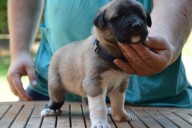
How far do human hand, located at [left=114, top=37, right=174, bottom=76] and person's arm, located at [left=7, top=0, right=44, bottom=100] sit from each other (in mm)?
907

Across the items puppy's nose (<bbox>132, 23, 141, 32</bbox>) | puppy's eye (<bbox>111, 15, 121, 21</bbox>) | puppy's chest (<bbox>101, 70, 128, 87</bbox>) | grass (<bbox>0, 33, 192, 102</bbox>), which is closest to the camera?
puppy's nose (<bbox>132, 23, 141, 32</bbox>)

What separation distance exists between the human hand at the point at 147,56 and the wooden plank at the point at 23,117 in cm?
57

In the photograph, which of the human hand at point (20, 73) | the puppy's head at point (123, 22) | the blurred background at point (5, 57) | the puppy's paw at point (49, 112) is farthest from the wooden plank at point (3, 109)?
the blurred background at point (5, 57)

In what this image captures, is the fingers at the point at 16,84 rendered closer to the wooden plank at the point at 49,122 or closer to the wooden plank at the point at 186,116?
the wooden plank at the point at 49,122

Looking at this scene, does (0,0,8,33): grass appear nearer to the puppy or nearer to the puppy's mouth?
the puppy

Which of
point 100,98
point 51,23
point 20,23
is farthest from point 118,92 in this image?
point 20,23

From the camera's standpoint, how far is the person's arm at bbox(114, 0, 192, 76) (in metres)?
1.93

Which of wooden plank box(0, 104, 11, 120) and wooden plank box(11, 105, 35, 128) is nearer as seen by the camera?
wooden plank box(11, 105, 35, 128)

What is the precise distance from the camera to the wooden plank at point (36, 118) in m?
2.16

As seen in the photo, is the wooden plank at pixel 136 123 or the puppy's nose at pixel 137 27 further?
the wooden plank at pixel 136 123

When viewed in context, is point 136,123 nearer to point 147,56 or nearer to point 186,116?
point 186,116

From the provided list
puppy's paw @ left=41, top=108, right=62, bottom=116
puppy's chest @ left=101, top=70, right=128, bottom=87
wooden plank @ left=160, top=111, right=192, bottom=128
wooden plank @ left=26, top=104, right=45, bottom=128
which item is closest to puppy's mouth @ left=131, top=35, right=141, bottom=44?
puppy's chest @ left=101, top=70, right=128, bottom=87

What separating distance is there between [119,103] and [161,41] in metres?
0.49

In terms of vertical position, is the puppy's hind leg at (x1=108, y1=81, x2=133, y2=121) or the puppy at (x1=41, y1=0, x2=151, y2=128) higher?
the puppy at (x1=41, y1=0, x2=151, y2=128)
